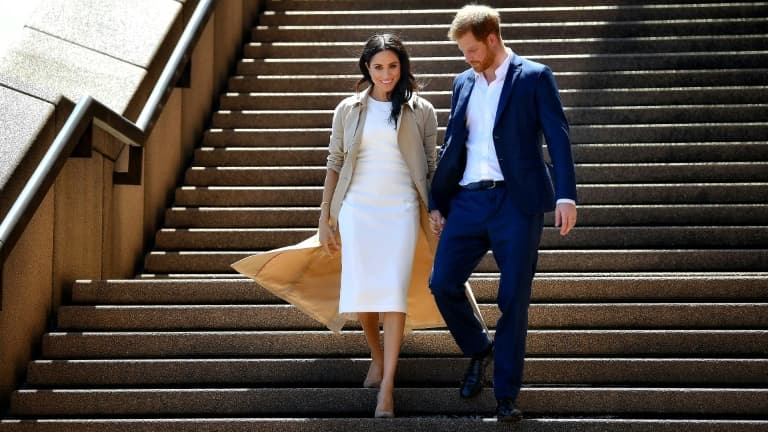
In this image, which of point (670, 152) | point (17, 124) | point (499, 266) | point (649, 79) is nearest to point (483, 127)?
point (499, 266)

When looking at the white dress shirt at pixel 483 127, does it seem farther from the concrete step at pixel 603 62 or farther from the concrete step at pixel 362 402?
the concrete step at pixel 603 62

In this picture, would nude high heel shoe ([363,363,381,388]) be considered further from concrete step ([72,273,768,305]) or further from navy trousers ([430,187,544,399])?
concrete step ([72,273,768,305])

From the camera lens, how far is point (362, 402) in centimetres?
588

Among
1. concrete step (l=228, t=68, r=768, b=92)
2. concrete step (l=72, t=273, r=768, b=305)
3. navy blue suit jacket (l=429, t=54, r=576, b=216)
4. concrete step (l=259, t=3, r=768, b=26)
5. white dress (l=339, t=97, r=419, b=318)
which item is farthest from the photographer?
concrete step (l=259, t=3, r=768, b=26)

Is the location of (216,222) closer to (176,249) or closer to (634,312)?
(176,249)

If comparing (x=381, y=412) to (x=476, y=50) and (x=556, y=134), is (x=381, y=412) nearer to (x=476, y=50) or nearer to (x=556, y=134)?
(x=556, y=134)

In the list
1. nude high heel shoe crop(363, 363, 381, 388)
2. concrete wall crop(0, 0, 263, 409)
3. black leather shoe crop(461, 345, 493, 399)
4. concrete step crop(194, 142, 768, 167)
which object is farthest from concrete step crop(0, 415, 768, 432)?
concrete step crop(194, 142, 768, 167)

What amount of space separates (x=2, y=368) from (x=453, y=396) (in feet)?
7.14

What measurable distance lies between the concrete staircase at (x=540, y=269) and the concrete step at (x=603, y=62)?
17mm

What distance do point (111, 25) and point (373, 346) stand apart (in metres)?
3.23

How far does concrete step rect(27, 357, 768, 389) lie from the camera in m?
6.02

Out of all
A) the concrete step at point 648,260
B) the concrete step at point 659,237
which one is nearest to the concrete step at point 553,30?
the concrete step at point 659,237

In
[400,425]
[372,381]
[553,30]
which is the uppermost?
[553,30]

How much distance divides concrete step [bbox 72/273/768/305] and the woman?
3.04ft
